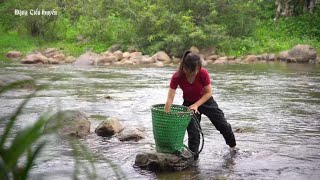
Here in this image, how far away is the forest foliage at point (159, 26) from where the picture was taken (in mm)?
23375

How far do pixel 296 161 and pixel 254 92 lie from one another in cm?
644

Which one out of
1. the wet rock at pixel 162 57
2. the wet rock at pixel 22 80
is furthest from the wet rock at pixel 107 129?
the wet rock at pixel 162 57

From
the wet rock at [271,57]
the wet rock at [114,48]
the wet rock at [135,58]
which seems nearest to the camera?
the wet rock at [135,58]

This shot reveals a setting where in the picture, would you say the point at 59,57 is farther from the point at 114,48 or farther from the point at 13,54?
the point at 114,48

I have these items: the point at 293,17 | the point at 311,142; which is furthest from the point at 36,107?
the point at 293,17

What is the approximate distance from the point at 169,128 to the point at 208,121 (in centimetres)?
313

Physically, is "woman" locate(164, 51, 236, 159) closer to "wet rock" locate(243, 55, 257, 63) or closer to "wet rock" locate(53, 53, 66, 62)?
"wet rock" locate(53, 53, 66, 62)

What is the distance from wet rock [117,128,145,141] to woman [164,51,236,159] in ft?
4.05

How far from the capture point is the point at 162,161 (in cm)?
496

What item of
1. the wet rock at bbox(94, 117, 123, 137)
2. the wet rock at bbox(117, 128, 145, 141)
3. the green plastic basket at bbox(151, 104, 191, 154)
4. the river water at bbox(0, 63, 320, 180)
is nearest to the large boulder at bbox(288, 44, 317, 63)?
the river water at bbox(0, 63, 320, 180)

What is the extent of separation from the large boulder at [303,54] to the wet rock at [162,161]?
1761cm

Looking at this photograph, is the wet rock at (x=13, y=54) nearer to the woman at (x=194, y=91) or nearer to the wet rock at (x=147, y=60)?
the wet rock at (x=147, y=60)

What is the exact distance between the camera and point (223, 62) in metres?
21.2

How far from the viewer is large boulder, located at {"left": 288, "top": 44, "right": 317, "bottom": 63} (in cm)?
2147
